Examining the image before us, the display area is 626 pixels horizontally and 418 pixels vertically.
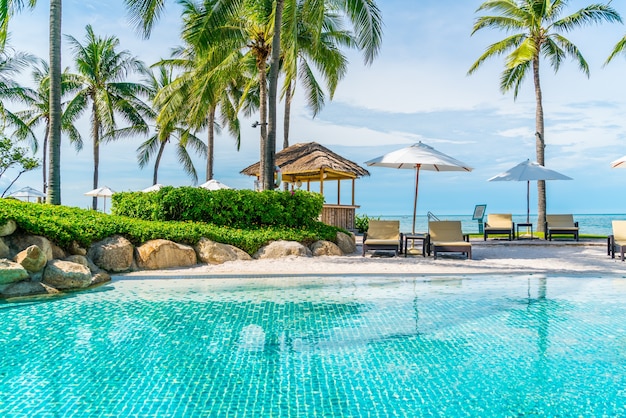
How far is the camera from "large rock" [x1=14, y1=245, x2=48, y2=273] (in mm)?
7332

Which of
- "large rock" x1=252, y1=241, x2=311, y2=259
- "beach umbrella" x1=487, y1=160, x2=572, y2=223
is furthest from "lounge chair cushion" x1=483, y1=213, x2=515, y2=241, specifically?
"large rock" x1=252, y1=241, x2=311, y2=259

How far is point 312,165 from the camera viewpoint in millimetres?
15977

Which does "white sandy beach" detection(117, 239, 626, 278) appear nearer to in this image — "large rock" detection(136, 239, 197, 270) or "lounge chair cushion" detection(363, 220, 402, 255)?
"large rock" detection(136, 239, 197, 270)

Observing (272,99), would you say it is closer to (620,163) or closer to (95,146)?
(620,163)

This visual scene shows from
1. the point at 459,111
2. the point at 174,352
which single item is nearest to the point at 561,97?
the point at 459,111

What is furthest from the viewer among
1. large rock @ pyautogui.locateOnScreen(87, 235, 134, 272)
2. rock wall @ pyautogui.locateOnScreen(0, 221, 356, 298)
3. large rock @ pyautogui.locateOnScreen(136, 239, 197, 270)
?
large rock @ pyautogui.locateOnScreen(136, 239, 197, 270)

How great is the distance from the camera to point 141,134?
94.3 feet

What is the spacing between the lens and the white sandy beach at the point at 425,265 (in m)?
9.23

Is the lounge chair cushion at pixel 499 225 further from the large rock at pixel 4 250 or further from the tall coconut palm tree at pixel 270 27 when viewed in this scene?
the large rock at pixel 4 250

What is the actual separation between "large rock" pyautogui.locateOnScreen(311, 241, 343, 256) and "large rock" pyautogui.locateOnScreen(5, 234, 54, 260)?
18.6 ft

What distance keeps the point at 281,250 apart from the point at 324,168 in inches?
208

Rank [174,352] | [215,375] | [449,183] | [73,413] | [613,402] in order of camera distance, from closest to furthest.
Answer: [73,413] → [613,402] → [215,375] → [174,352] → [449,183]

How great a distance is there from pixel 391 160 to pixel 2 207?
8109 millimetres

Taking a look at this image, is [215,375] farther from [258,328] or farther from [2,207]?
[2,207]
